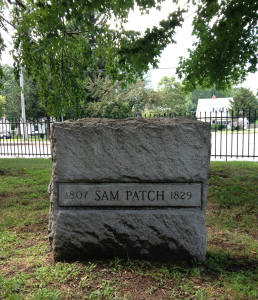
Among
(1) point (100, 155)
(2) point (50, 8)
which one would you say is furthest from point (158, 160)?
(2) point (50, 8)

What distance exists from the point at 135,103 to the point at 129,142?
1763cm

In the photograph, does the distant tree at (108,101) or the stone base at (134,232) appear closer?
the stone base at (134,232)

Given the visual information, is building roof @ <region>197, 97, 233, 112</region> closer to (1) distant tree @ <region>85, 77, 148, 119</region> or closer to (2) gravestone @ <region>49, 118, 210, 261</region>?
(1) distant tree @ <region>85, 77, 148, 119</region>

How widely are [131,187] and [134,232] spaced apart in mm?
476

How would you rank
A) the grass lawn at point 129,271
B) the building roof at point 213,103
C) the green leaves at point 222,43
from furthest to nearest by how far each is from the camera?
the building roof at point 213,103, the green leaves at point 222,43, the grass lawn at point 129,271

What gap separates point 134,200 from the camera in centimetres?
280

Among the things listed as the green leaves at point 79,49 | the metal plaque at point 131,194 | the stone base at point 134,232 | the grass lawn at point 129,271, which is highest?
the green leaves at point 79,49

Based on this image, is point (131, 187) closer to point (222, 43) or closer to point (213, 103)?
point (222, 43)

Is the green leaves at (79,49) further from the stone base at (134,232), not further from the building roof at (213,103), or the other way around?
the building roof at (213,103)

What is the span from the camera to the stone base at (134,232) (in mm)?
2748

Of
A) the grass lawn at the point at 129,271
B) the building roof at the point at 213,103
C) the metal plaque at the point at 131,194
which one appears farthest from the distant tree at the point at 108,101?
the building roof at the point at 213,103

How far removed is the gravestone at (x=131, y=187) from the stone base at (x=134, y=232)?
1 cm

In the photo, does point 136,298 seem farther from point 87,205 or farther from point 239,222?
point 239,222

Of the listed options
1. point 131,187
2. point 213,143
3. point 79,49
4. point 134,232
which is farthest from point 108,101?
point 134,232
